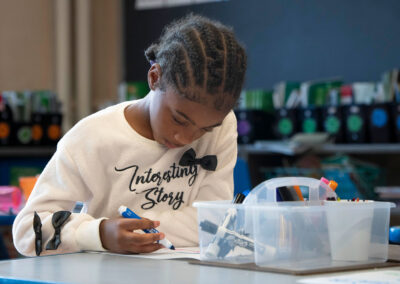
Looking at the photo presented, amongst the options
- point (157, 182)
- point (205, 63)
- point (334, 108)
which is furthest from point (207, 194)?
point (334, 108)

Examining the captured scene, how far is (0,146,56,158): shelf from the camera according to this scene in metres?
4.05

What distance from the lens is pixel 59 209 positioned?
4.13ft

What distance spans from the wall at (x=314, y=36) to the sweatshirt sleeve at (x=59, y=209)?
9.76 feet

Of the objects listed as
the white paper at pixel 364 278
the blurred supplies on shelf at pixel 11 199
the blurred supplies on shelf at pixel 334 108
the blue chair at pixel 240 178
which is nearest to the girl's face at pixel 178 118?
the white paper at pixel 364 278

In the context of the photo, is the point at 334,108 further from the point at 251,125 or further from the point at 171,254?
the point at 171,254

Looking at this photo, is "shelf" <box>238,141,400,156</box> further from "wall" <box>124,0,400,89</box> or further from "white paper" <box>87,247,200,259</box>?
"white paper" <box>87,247,200,259</box>

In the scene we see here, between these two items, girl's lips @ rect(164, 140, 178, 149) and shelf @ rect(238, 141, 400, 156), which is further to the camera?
shelf @ rect(238, 141, 400, 156)

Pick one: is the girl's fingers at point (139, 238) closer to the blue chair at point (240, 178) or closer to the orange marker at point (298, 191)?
the orange marker at point (298, 191)

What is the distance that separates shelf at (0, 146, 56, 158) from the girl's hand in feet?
10.00

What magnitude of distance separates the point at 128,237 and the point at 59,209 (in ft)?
0.69

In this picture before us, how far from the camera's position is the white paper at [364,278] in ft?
2.63

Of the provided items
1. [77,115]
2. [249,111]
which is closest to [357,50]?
[249,111]

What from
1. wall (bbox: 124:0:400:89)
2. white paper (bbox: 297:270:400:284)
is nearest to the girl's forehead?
white paper (bbox: 297:270:400:284)

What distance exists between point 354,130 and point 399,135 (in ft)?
0.80
